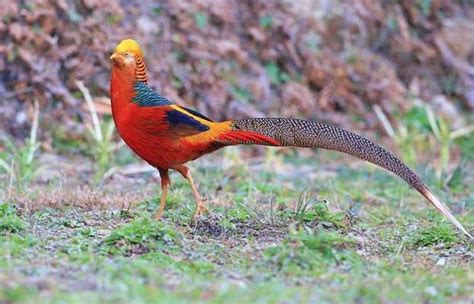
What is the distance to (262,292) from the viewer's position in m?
4.06

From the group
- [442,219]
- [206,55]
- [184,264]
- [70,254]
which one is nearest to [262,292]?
[184,264]

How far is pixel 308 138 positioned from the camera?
573 centimetres

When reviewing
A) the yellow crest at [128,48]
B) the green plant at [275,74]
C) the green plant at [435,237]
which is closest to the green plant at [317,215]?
the green plant at [435,237]

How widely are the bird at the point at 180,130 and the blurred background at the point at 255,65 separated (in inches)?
90.0

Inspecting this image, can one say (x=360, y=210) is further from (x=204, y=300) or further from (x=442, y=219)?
(x=204, y=300)

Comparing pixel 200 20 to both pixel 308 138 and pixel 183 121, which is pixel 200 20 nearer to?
pixel 183 121

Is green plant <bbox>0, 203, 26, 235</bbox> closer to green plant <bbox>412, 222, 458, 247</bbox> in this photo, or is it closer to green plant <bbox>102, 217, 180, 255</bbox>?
green plant <bbox>102, 217, 180, 255</bbox>

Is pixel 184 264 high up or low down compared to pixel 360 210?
up

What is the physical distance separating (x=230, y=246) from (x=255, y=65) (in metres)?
6.12

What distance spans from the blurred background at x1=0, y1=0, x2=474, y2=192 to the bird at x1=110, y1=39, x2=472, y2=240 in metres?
2.29

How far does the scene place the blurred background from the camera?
961cm

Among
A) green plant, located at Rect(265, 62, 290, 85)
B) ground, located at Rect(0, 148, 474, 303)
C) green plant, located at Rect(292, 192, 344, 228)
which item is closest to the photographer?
ground, located at Rect(0, 148, 474, 303)

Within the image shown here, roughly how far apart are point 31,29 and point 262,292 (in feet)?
20.7

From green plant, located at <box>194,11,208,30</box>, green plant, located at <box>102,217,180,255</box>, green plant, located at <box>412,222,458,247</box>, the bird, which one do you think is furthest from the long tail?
green plant, located at <box>194,11,208,30</box>
